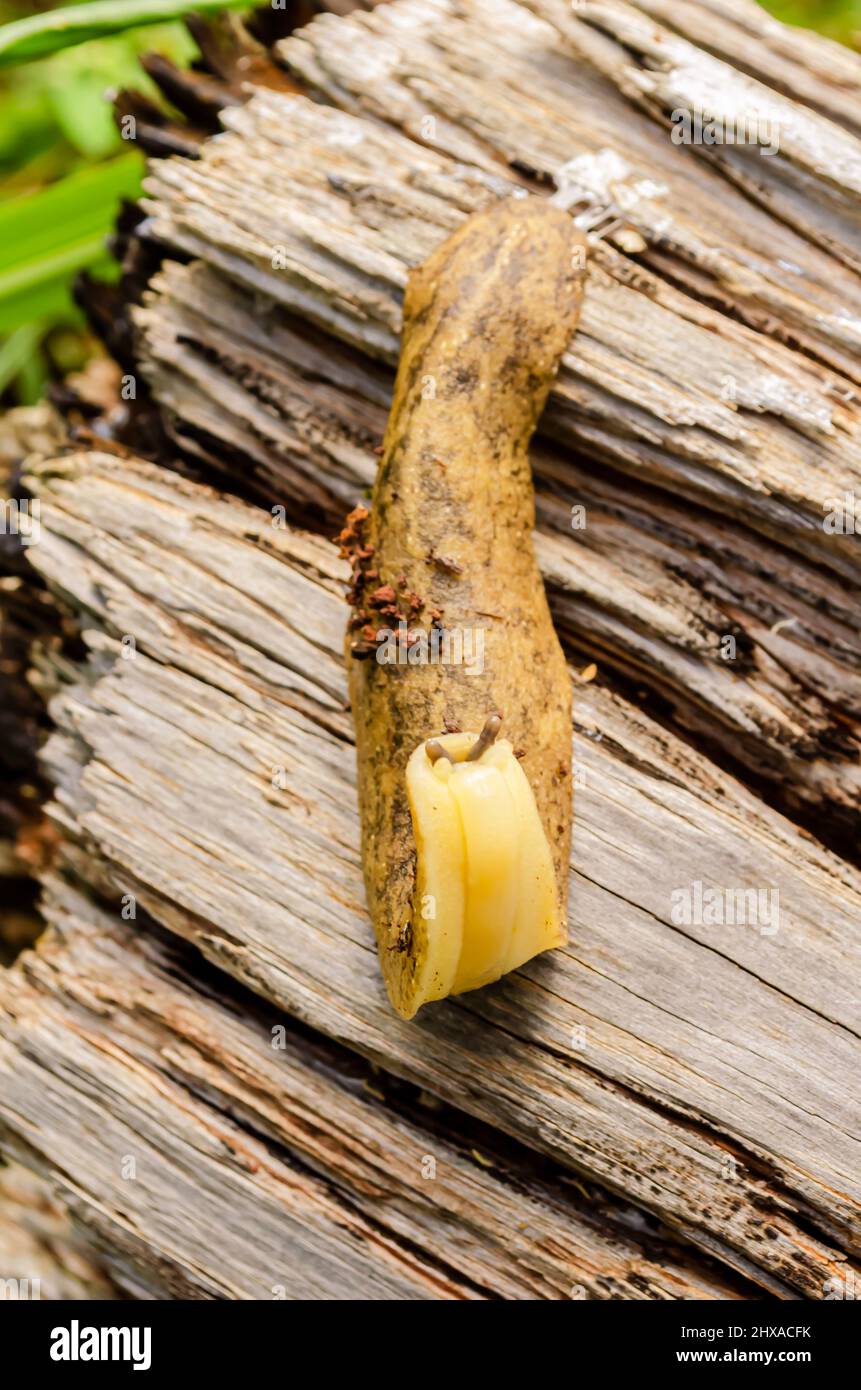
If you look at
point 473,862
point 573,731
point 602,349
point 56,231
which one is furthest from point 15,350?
point 473,862

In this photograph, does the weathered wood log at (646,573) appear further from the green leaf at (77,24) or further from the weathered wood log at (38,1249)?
the weathered wood log at (38,1249)

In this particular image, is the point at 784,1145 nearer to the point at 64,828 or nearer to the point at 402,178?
the point at 64,828

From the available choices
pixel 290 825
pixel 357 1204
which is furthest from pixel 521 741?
pixel 357 1204

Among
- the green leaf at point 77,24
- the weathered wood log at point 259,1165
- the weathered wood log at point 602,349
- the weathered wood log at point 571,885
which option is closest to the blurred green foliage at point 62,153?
the green leaf at point 77,24

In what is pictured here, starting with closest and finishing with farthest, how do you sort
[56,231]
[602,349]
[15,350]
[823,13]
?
1. [602,349]
2. [56,231]
3. [15,350]
4. [823,13]

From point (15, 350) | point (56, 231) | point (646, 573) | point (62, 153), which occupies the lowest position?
point (646, 573)

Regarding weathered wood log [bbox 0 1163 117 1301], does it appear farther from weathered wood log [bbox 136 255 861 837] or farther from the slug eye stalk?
weathered wood log [bbox 136 255 861 837]

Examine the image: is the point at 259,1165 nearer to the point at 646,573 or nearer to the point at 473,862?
the point at 473,862

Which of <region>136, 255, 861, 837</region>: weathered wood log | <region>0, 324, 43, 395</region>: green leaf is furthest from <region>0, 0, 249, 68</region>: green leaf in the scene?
<region>0, 324, 43, 395</region>: green leaf
